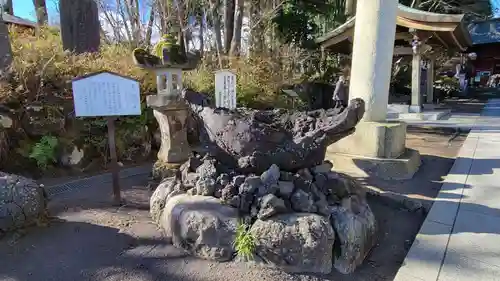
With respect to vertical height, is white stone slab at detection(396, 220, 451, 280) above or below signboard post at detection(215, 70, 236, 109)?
below

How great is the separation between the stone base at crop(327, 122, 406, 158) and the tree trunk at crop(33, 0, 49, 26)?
10.2 meters

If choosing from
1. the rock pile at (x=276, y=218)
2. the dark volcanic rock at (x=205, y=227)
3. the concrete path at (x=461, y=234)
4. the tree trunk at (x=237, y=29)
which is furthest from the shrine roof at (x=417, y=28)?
the dark volcanic rock at (x=205, y=227)

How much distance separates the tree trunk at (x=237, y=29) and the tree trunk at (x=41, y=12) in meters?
6.07

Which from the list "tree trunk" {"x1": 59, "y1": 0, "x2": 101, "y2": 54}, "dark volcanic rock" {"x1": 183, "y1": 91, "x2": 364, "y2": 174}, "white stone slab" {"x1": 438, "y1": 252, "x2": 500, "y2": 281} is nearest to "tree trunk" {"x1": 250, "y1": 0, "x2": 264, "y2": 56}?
"tree trunk" {"x1": 59, "y1": 0, "x2": 101, "y2": 54}

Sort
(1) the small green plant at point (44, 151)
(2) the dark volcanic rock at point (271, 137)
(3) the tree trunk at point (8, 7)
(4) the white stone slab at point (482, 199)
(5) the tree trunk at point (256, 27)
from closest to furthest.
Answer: (2) the dark volcanic rock at point (271, 137) → (4) the white stone slab at point (482, 199) → (1) the small green plant at point (44, 151) → (5) the tree trunk at point (256, 27) → (3) the tree trunk at point (8, 7)

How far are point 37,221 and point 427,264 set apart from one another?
9.68ft

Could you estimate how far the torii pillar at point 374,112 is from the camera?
4.07m

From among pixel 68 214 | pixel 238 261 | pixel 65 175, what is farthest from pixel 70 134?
pixel 238 261

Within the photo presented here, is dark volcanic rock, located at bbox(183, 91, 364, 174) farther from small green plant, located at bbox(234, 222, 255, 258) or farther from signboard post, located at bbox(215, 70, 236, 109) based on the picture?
signboard post, located at bbox(215, 70, 236, 109)

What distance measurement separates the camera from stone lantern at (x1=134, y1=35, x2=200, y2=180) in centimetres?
348

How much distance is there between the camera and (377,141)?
162 inches

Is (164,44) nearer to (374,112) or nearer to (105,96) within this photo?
(105,96)

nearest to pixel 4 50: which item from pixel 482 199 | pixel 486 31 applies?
pixel 482 199

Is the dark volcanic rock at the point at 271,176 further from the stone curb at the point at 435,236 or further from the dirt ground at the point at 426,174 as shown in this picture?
the dirt ground at the point at 426,174
